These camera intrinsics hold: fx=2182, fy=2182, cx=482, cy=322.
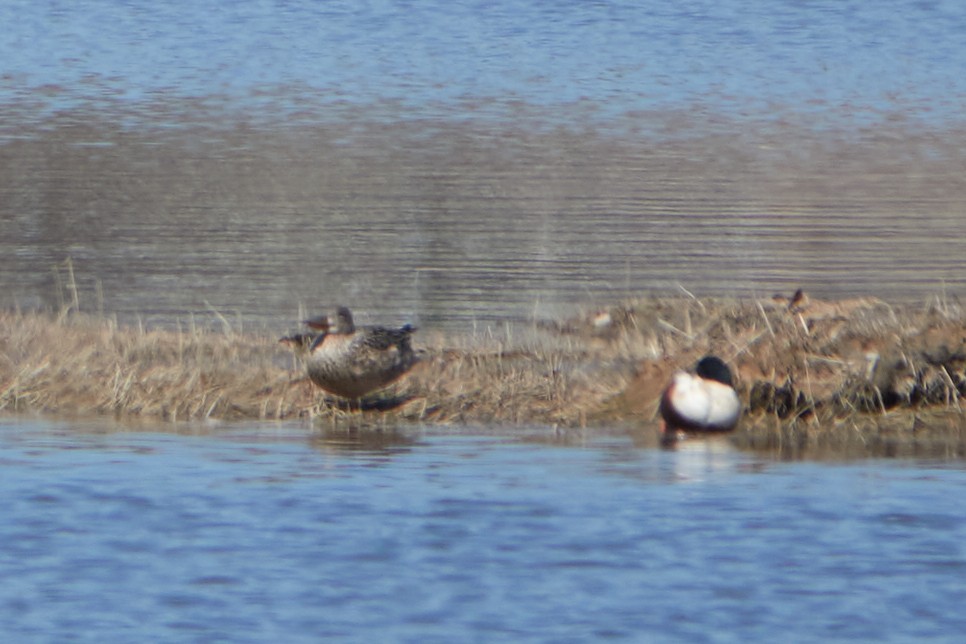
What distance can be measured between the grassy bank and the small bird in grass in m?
0.18

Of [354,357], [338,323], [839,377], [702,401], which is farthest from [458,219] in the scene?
[702,401]

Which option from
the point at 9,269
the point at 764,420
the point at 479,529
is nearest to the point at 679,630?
the point at 479,529

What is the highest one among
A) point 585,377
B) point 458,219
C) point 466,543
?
point 458,219

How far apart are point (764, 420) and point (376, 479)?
296 centimetres

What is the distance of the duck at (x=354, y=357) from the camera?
12.6m

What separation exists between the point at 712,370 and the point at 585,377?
4.50 ft

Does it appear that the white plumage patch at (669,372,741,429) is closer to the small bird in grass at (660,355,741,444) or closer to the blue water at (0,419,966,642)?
the small bird in grass at (660,355,741,444)

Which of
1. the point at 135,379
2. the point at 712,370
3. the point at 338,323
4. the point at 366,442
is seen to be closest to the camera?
the point at 366,442

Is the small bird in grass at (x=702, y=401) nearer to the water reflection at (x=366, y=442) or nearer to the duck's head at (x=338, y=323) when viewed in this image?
the water reflection at (x=366, y=442)

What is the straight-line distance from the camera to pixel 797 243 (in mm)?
22688

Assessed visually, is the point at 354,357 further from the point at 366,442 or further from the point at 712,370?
the point at 712,370

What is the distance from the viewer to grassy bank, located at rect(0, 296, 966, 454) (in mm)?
12469

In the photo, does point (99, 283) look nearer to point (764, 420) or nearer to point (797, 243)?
point (797, 243)

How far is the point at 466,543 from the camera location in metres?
9.05
